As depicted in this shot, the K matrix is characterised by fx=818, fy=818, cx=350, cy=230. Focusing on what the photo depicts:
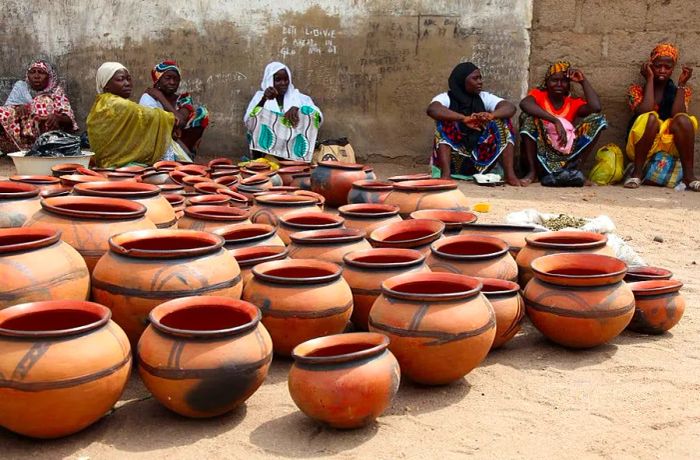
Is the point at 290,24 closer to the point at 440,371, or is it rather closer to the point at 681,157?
the point at 681,157

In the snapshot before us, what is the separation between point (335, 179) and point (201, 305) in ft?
10.9

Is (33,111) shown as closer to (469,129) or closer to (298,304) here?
(469,129)

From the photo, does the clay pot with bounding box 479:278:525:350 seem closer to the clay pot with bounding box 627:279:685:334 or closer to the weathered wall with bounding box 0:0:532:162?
the clay pot with bounding box 627:279:685:334

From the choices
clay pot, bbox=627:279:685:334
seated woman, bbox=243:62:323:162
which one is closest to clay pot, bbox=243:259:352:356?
clay pot, bbox=627:279:685:334

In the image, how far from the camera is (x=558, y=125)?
8.52 metres

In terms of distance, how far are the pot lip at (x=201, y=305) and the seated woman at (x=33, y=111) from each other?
22.4 feet

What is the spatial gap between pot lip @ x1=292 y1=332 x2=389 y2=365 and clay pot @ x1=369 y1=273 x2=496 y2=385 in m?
0.16

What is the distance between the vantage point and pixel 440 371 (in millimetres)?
3412

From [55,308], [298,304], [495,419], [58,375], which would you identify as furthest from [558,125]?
[58,375]

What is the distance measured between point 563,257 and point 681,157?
16.0ft

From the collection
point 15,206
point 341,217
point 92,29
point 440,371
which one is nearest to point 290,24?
point 92,29

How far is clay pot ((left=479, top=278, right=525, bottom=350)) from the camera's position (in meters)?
3.79

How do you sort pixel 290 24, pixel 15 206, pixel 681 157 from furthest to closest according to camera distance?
1. pixel 290 24
2. pixel 681 157
3. pixel 15 206

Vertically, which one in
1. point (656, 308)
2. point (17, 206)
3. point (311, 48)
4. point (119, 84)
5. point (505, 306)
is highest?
point (311, 48)
